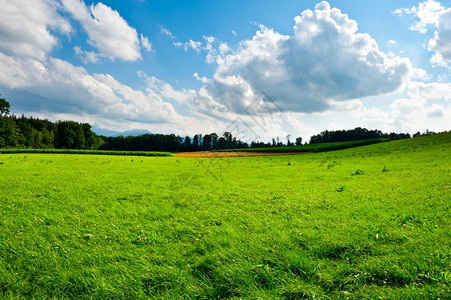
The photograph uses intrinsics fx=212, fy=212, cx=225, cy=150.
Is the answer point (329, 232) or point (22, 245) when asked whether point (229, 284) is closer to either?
point (329, 232)

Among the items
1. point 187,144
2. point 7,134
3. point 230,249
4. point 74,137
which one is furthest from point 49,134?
point 230,249

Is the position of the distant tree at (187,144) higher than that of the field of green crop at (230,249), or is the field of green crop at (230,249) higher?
the distant tree at (187,144)

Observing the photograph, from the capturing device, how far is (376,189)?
11102mm

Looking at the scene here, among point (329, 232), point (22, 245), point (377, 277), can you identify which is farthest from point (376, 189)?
point (22, 245)

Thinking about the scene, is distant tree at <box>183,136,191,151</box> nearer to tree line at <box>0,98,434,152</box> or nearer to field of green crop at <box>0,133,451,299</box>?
tree line at <box>0,98,434,152</box>

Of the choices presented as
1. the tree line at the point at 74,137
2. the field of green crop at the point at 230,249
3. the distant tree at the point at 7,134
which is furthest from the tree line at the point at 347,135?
the distant tree at the point at 7,134

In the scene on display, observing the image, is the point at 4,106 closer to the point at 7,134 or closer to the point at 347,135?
the point at 7,134

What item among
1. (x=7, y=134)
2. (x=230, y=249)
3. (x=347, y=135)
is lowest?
(x=230, y=249)

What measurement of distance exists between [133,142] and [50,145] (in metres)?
41.4

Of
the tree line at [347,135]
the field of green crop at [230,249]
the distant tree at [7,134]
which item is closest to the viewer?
the field of green crop at [230,249]

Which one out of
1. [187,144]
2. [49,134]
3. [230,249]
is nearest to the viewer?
[230,249]

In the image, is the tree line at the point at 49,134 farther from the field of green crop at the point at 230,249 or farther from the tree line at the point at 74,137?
the field of green crop at the point at 230,249

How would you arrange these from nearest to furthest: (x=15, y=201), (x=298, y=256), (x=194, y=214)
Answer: (x=298, y=256) → (x=194, y=214) → (x=15, y=201)

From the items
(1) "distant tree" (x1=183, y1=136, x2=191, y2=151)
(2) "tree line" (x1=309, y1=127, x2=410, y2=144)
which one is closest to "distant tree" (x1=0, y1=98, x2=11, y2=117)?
(1) "distant tree" (x1=183, y1=136, x2=191, y2=151)
